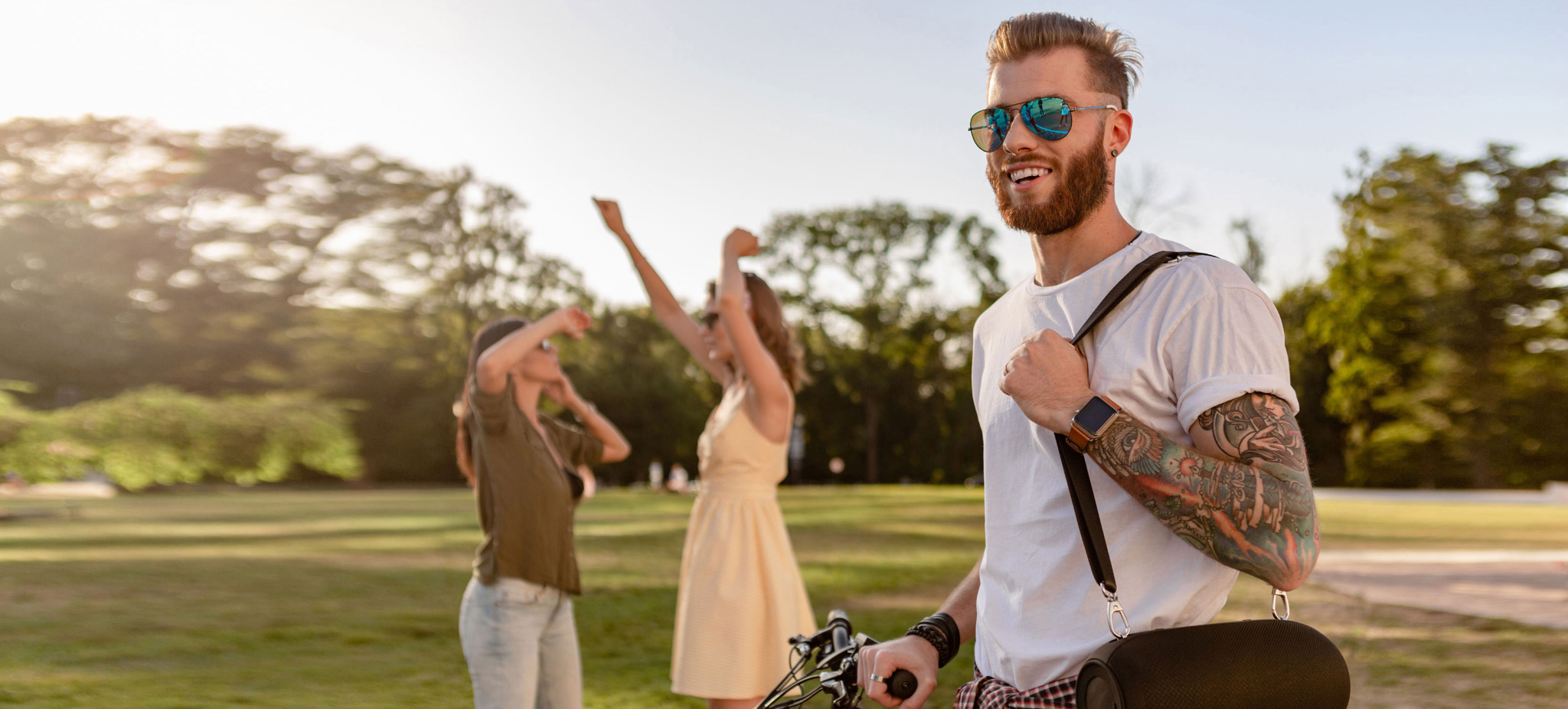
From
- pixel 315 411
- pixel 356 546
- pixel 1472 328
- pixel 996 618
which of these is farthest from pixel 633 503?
pixel 1472 328

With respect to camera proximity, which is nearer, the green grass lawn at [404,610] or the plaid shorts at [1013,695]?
the plaid shorts at [1013,695]

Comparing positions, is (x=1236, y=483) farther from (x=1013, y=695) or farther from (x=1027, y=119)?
(x=1027, y=119)

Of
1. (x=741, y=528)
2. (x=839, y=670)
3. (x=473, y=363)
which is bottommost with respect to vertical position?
(x=741, y=528)

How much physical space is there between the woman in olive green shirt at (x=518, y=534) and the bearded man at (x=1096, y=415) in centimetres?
245

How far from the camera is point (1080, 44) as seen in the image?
2.06m

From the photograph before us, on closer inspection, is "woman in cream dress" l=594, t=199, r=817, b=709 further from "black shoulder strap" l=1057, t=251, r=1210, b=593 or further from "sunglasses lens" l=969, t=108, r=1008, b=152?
"black shoulder strap" l=1057, t=251, r=1210, b=593

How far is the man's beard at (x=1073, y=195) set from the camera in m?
2.02

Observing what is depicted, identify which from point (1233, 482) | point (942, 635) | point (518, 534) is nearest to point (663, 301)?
point (518, 534)

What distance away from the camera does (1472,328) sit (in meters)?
48.1

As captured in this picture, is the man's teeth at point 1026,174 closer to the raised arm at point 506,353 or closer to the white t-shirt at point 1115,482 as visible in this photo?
the white t-shirt at point 1115,482

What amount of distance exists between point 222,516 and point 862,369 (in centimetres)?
3261

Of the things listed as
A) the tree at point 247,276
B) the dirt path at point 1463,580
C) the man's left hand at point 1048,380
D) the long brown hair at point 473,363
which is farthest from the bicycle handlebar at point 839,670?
the tree at point 247,276

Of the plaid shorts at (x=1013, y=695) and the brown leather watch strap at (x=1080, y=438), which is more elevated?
the brown leather watch strap at (x=1080, y=438)

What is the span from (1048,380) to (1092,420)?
101 millimetres
